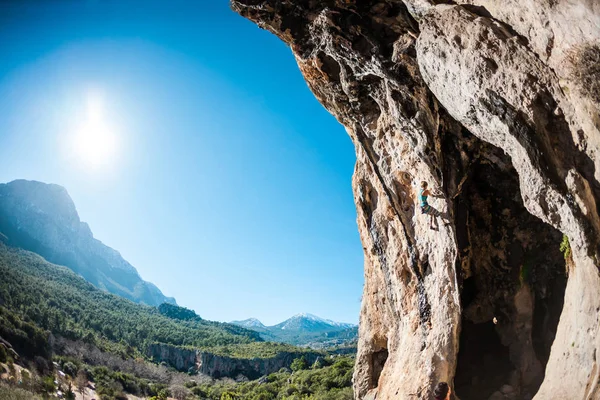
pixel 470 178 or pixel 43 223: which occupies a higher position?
pixel 470 178

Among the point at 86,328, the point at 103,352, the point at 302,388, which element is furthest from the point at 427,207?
the point at 86,328

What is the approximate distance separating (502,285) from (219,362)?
223 feet

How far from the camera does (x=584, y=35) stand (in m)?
5.08

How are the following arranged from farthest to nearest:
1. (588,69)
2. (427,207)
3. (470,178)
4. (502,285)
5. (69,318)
A: 1. (69,318)
2. (470,178)
3. (502,285)
4. (427,207)
5. (588,69)

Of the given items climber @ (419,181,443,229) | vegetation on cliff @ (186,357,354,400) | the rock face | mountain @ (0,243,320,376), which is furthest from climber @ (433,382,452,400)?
mountain @ (0,243,320,376)

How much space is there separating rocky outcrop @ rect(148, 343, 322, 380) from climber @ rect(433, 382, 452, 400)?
6507cm

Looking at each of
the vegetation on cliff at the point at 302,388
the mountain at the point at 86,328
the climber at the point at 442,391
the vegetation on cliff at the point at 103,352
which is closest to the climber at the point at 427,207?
the climber at the point at 442,391

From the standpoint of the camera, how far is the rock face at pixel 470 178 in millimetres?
6211

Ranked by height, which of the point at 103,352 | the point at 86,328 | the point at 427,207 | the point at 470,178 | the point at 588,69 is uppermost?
the point at 470,178

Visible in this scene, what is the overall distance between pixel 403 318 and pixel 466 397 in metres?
3.17

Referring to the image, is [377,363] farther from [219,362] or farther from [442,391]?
[219,362]

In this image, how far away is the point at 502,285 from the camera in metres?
12.2

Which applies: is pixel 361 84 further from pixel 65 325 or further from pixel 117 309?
pixel 117 309

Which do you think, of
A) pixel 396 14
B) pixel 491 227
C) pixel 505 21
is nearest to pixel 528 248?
pixel 491 227
